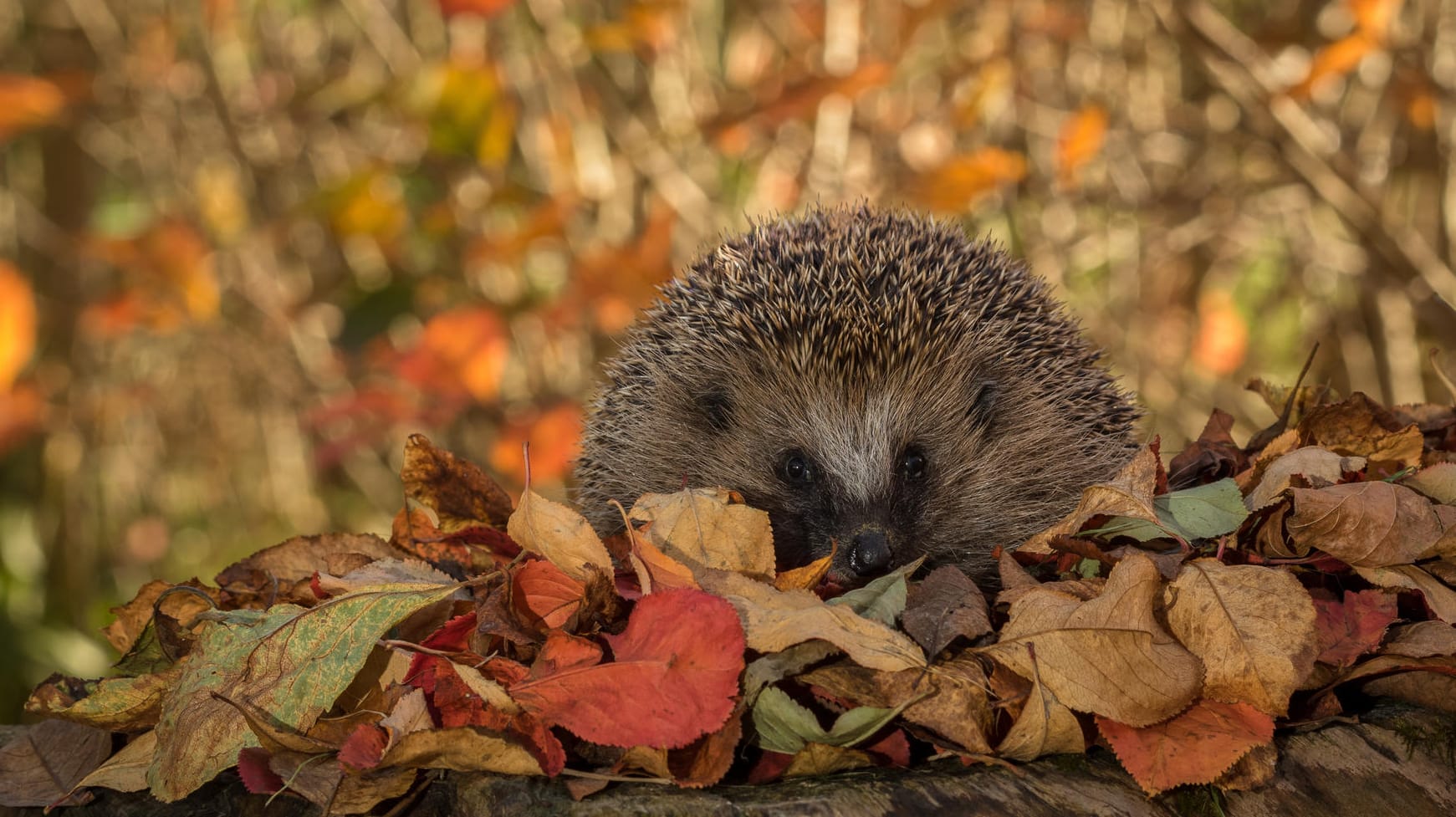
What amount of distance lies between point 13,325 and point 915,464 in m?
6.89

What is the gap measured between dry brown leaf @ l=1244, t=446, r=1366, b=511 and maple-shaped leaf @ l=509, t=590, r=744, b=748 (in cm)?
113

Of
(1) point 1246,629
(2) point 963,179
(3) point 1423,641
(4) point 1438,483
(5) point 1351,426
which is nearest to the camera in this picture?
(1) point 1246,629

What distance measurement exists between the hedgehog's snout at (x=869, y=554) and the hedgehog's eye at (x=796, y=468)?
32cm

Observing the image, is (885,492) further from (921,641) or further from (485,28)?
(485,28)

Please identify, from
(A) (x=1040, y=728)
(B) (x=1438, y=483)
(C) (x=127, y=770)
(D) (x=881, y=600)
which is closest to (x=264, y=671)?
(C) (x=127, y=770)

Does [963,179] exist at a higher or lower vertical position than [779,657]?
higher

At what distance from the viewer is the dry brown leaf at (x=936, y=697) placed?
1.86 meters

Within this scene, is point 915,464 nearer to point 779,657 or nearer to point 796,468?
point 796,468

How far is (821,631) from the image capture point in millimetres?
1888

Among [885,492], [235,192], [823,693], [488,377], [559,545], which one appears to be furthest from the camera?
[235,192]

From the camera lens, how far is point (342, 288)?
27.2 feet

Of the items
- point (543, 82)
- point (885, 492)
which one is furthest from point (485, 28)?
point (885, 492)

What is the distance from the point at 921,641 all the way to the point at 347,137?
7.13 m

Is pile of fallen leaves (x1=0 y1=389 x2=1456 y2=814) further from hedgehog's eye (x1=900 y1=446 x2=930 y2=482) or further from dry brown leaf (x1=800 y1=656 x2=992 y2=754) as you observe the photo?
hedgehog's eye (x1=900 y1=446 x2=930 y2=482)
